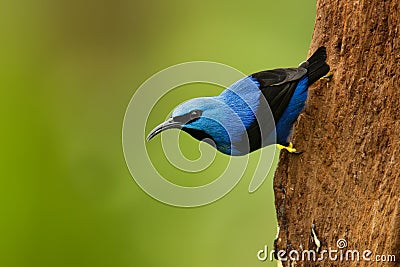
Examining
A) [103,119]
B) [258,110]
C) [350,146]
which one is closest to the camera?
[350,146]

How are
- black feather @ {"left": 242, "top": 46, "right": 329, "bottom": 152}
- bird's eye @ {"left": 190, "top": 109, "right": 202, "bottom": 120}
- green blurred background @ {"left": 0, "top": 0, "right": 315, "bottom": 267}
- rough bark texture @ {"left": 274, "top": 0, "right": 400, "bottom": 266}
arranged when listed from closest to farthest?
rough bark texture @ {"left": 274, "top": 0, "right": 400, "bottom": 266} → bird's eye @ {"left": 190, "top": 109, "right": 202, "bottom": 120} → black feather @ {"left": 242, "top": 46, "right": 329, "bottom": 152} → green blurred background @ {"left": 0, "top": 0, "right": 315, "bottom": 267}

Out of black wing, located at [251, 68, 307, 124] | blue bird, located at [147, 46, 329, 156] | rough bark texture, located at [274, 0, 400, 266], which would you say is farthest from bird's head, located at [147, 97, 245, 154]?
rough bark texture, located at [274, 0, 400, 266]

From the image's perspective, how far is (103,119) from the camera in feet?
19.1

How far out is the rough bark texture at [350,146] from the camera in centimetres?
274

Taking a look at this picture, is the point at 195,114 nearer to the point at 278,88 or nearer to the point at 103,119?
the point at 278,88

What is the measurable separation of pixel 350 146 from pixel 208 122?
593 millimetres

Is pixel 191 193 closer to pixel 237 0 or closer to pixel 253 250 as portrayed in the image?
pixel 253 250

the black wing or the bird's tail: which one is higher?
the bird's tail

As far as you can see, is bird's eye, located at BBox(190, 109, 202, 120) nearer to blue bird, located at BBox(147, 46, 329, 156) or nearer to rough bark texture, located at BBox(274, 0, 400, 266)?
blue bird, located at BBox(147, 46, 329, 156)

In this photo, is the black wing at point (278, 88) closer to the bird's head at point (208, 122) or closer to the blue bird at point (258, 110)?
the blue bird at point (258, 110)

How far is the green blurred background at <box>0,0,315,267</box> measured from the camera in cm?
530

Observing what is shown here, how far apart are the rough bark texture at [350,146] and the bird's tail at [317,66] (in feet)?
0.10

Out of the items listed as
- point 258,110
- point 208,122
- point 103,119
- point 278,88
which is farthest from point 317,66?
point 103,119

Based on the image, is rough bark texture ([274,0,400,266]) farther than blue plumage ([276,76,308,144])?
No
